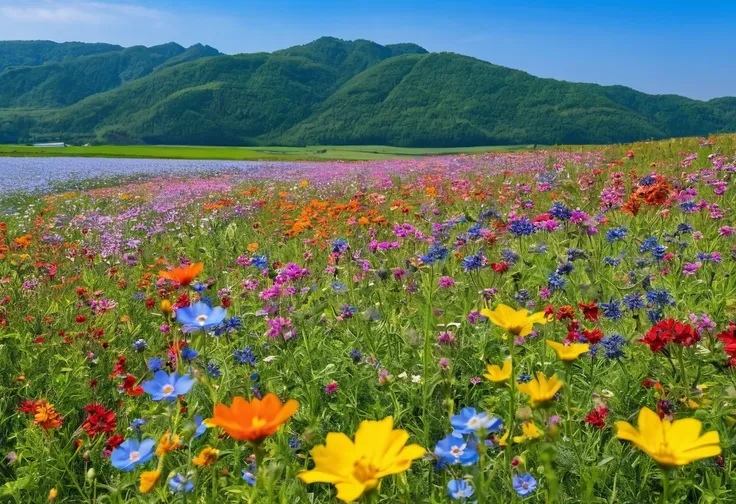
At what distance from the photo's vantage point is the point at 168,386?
1.37 meters

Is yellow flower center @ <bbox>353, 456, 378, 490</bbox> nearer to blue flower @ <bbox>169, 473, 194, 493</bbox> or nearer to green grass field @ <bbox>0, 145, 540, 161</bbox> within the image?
blue flower @ <bbox>169, 473, 194, 493</bbox>

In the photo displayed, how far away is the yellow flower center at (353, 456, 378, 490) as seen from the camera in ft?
2.44

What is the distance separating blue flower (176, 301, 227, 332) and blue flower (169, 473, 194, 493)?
1.22ft

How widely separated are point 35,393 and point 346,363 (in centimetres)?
158

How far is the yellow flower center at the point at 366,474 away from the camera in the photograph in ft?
2.44

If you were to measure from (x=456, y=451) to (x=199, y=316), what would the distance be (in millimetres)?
775

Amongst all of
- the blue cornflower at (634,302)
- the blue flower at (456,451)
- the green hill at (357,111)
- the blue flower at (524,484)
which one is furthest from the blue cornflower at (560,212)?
the green hill at (357,111)

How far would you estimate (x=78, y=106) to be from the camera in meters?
153

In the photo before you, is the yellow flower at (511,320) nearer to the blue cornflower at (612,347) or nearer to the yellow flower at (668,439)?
the yellow flower at (668,439)

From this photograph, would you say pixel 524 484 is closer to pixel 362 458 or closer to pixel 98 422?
pixel 362 458

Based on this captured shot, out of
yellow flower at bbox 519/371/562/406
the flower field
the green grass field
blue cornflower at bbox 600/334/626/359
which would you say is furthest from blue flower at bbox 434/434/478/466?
the green grass field

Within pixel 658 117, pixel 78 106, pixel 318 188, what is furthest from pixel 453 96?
pixel 318 188

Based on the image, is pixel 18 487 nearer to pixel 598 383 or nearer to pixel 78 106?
pixel 598 383

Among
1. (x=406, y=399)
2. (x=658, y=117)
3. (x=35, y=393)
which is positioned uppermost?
(x=658, y=117)
